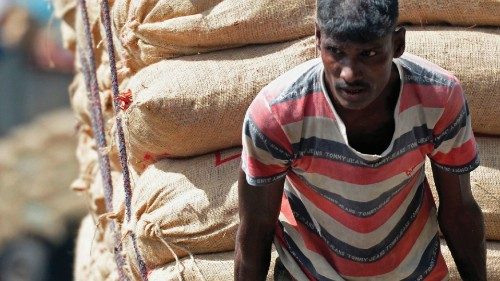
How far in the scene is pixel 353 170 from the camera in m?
2.58

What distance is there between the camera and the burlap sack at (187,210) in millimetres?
3193

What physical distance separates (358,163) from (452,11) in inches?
35.7

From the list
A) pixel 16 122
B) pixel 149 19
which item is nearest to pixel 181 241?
pixel 149 19

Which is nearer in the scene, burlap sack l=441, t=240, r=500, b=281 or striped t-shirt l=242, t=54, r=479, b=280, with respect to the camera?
striped t-shirt l=242, t=54, r=479, b=280

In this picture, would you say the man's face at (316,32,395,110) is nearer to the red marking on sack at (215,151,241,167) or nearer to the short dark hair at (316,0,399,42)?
the short dark hair at (316,0,399,42)

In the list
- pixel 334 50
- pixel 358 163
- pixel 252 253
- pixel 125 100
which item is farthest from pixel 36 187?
pixel 334 50

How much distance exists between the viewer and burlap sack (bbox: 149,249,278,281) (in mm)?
3174

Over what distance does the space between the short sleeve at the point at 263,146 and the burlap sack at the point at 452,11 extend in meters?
0.86

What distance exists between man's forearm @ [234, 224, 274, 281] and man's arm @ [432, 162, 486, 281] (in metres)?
0.38

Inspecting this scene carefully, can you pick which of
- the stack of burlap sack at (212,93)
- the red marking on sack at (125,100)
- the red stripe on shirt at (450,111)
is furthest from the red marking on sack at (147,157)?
the red stripe on shirt at (450,111)

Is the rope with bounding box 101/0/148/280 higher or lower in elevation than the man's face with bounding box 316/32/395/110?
lower

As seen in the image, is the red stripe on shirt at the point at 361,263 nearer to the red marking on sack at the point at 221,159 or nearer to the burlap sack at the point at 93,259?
the red marking on sack at the point at 221,159

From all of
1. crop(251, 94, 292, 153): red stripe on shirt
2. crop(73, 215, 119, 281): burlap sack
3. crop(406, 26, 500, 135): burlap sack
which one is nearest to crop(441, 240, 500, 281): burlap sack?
crop(406, 26, 500, 135): burlap sack

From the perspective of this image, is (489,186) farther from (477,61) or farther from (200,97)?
(200,97)
